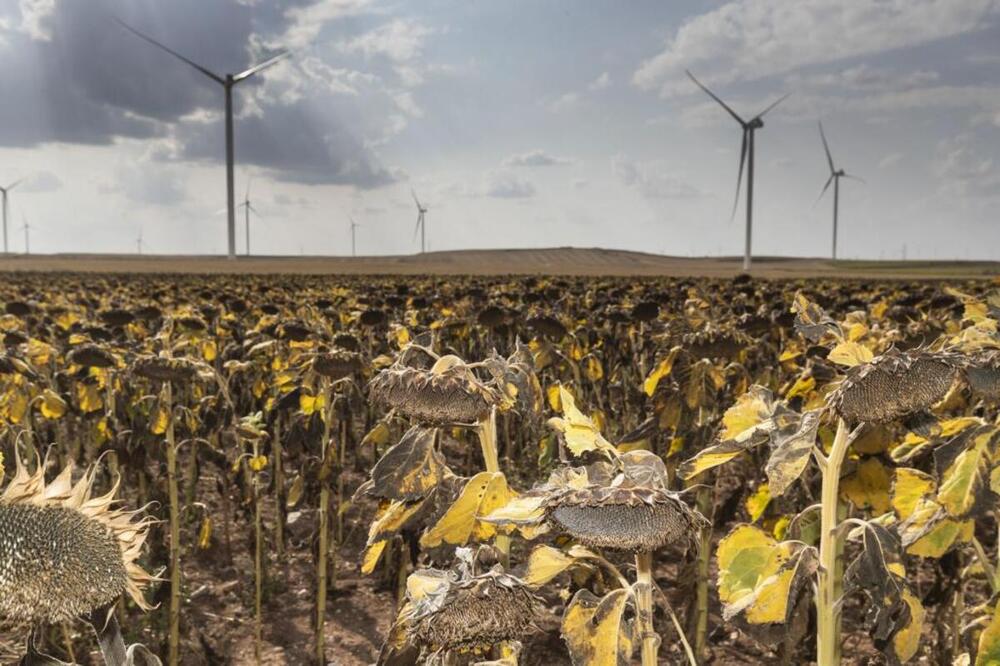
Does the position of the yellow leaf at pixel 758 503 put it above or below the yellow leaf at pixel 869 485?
below

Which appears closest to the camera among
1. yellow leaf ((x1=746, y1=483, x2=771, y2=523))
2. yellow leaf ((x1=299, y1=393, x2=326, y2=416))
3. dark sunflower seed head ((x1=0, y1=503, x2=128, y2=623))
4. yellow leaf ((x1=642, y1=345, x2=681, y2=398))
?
dark sunflower seed head ((x1=0, y1=503, x2=128, y2=623))

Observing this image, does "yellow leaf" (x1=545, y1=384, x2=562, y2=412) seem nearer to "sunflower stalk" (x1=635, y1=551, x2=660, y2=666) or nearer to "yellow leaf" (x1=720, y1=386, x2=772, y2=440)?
"yellow leaf" (x1=720, y1=386, x2=772, y2=440)

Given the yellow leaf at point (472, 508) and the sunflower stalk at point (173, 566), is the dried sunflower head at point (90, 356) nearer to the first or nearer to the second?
the sunflower stalk at point (173, 566)

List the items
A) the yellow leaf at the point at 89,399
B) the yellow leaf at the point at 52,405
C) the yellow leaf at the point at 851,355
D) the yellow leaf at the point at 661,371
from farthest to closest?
the yellow leaf at the point at 89,399 < the yellow leaf at the point at 52,405 < the yellow leaf at the point at 661,371 < the yellow leaf at the point at 851,355

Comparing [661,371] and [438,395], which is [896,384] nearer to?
[438,395]

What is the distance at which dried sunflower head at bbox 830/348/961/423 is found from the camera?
159 centimetres

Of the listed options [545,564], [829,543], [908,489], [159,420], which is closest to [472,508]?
[545,564]

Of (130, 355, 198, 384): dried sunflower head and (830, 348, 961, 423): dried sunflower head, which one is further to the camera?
(130, 355, 198, 384): dried sunflower head

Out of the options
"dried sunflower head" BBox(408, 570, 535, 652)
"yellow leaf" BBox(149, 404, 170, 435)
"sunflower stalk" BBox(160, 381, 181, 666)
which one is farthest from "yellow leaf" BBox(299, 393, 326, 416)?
"dried sunflower head" BBox(408, 570, 535, 652)

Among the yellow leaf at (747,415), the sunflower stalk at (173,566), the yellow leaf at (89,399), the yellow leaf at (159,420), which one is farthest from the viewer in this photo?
the yellow leaf at (89,399)

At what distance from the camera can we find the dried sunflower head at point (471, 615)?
1361 millimetres

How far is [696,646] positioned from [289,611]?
244 cm

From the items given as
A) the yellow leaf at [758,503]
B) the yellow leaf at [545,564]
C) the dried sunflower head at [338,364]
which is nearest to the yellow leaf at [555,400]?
the yellow leaf at [758,503]

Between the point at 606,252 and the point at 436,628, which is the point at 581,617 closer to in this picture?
the point at 436,628
